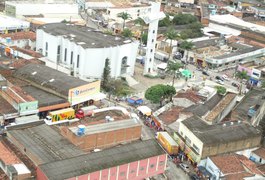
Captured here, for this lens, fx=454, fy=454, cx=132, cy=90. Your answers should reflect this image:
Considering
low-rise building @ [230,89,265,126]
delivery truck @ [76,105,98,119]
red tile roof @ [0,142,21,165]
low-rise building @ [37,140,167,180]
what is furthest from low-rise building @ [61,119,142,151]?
low-rise building @ [230,89,265,126]

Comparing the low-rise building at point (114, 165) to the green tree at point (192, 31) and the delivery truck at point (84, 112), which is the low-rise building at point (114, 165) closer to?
the delivery truck at point (84, 112)

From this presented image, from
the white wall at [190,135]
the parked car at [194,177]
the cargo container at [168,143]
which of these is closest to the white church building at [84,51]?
the cargo container at [168,143]

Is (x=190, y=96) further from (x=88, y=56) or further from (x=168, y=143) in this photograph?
(x=88, y=56)

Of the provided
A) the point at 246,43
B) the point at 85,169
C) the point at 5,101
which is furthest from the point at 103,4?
the point at 85,169

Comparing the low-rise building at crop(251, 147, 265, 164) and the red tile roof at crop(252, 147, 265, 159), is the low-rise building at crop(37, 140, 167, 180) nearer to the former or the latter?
the low-rise building at crop(251, 147, 265, 164)

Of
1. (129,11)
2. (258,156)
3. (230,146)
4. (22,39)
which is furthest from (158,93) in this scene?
(129,11)
